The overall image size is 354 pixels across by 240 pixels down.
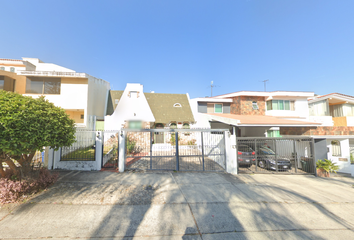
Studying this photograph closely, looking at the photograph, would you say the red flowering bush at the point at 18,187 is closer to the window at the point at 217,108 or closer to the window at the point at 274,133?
the window at the point at 217,108

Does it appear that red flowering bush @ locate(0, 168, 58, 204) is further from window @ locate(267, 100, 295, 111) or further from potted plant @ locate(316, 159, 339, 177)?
window @ locate(267, 100, 295, 111)

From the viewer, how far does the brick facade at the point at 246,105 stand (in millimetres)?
17484

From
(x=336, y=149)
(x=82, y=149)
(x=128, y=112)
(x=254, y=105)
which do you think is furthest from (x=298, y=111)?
(x=82, y=149)

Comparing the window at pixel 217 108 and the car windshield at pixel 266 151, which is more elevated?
the window at pixel 217 108

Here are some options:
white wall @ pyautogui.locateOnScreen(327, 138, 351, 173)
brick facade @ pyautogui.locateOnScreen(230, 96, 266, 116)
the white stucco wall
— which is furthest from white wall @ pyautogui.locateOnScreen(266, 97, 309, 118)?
the white stucco wall

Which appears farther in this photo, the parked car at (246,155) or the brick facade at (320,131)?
the brick facade at (320,131)

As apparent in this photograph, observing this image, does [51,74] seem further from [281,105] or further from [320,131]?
[320,131]

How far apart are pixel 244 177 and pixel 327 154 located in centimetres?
643

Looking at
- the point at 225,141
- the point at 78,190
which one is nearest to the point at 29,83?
the point at 78,190

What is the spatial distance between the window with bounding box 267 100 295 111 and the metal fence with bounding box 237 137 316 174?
10329 mm

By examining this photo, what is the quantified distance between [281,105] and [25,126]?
74.0ft

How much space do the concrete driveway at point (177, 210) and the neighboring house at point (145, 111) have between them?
24.8ft

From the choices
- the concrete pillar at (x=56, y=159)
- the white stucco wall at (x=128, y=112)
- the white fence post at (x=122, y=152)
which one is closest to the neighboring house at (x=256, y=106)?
the white stucco wall at (x=128, y=112)

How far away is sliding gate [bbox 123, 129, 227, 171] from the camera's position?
7977mm
